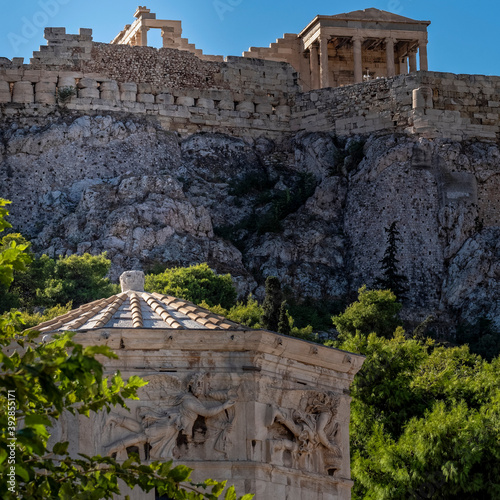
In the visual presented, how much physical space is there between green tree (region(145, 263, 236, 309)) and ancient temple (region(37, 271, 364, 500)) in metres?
21.2

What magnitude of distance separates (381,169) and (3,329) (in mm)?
35286

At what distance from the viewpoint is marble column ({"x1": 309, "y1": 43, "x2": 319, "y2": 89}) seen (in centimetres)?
5706

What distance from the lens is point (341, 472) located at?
1703 cm

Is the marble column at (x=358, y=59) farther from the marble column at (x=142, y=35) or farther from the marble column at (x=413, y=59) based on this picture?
the marble column at (x=142, y=35)

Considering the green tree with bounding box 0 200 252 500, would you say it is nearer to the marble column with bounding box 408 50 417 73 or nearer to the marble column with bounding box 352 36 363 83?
the marble column with bounding box 352 36 363 83

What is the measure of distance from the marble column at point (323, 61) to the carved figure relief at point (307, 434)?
1545 inches

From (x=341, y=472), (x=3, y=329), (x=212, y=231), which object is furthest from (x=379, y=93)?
(x=3, y=329)

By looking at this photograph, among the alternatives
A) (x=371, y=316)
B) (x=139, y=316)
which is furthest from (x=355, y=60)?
(x=139, y=316)

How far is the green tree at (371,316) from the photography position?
128 ft

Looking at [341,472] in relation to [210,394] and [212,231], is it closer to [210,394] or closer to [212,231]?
[210,394]

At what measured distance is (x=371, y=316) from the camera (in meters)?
39.4

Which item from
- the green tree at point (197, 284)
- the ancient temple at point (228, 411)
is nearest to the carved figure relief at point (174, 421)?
the ancient temple at point (228, 411)

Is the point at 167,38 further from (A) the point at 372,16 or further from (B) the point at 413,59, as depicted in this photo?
(B) the point at 413,59

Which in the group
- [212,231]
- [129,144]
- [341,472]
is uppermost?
[129,144]
